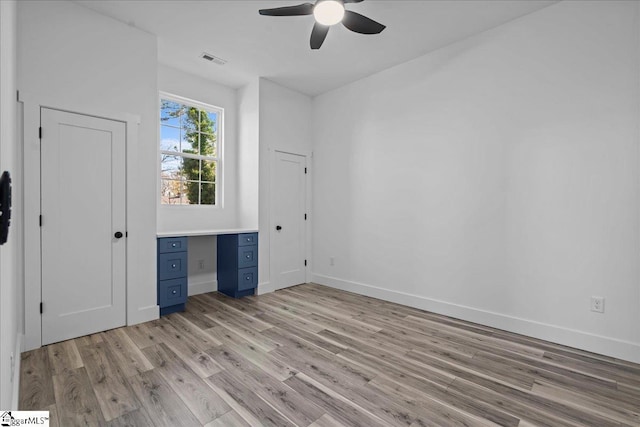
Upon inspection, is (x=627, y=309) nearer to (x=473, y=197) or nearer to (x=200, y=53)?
(x=473, y=197)

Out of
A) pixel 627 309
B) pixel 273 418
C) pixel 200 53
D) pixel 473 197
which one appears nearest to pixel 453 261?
pixel 473 197

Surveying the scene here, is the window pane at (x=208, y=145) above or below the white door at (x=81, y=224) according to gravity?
above

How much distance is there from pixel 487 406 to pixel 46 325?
3465 millimetres

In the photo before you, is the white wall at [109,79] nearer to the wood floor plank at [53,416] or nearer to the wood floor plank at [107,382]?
the wood floor plank at [107,382]

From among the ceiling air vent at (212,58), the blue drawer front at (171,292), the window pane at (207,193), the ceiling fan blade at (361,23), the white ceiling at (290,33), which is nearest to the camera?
the ceiling fan blade at (361,23)

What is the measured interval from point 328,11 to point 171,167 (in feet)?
9.51

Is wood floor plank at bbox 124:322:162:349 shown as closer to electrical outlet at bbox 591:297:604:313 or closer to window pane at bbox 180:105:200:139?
window pane at bbox 180:105:200:139

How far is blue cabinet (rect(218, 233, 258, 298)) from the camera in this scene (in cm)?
411

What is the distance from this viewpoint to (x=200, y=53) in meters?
3.69

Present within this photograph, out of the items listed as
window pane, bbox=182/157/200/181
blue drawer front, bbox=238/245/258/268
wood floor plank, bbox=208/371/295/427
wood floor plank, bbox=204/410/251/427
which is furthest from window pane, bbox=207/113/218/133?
wood floor plank, bbox=204/410/251/427

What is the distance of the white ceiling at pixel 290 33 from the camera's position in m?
2.84

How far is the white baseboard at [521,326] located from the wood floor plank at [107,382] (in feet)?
9.63

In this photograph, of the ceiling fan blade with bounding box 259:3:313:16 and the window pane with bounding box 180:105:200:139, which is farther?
the window pane with bounding box 180:105:200:139

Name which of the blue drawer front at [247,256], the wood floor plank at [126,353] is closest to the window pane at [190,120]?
the blue drawer front at [247,256]
